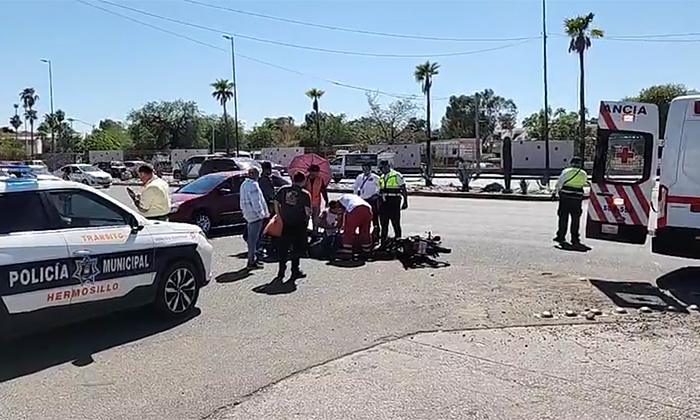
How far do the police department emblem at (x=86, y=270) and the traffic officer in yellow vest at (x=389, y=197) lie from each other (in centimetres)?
736

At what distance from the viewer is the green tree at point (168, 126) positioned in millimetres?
90000

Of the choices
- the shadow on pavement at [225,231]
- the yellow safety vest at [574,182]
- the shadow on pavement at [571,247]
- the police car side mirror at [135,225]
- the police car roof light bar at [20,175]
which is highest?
the police car roof light bar at [20,175]

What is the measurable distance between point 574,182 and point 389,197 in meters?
3.81

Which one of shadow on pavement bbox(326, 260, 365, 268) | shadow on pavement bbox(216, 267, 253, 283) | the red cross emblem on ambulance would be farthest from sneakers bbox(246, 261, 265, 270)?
the red cross emblem on ambulance

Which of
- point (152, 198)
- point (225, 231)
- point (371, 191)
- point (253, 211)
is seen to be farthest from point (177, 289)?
point (225, 231)

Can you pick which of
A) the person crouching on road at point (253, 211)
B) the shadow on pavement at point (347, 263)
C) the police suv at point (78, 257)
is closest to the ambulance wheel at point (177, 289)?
the police suv at point (78, 257)

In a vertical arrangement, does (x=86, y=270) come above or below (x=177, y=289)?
above

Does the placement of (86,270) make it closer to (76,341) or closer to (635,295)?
(76,341)

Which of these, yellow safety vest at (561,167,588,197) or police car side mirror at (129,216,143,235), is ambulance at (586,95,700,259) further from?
police car side mirror at (129,216,143,235)

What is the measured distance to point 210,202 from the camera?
16062mm

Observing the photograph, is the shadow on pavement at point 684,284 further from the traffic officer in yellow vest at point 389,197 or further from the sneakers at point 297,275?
the sneakers at point 297,275

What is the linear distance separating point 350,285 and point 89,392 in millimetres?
4784

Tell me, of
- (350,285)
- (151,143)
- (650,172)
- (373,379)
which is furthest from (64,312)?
(151,143)

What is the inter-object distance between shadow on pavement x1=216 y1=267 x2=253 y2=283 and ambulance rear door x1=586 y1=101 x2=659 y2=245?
5.51m
